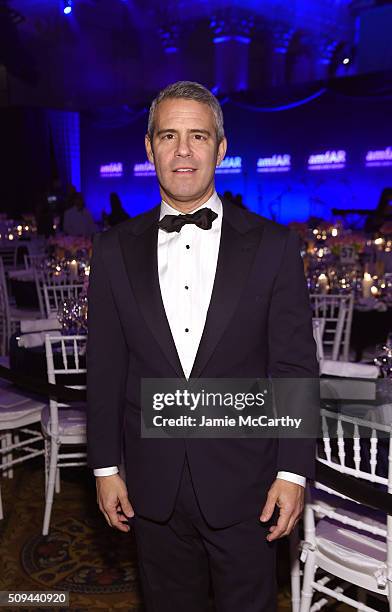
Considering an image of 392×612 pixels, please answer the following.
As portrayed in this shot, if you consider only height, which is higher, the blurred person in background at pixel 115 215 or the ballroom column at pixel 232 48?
the ballroom column at pixel 232 48

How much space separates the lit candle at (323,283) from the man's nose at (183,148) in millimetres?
4225

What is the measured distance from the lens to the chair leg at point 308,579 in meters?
2.51

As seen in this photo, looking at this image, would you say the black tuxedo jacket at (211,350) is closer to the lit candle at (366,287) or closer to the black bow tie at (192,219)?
the black bow tie at (192,219)

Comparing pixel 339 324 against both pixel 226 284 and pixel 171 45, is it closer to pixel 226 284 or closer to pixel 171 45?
pixel 226 284


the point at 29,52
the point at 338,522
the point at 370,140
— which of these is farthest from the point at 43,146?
the point at 338,522

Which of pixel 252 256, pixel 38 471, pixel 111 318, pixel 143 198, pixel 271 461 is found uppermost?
pixel 143 198

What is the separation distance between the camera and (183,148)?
1772mm

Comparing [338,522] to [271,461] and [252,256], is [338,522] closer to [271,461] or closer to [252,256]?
[271,461]

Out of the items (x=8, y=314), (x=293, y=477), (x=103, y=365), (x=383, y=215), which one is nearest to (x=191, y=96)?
(x=103, y=365)

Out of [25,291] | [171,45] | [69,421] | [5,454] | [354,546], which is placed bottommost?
[5,454]

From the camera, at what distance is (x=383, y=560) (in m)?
2.32

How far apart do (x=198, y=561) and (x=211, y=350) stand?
0.65 meters

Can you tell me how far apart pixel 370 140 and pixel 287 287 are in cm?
1367

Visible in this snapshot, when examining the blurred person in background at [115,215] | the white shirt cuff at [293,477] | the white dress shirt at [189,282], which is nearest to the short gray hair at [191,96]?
the white dress shirt at [189,282]
